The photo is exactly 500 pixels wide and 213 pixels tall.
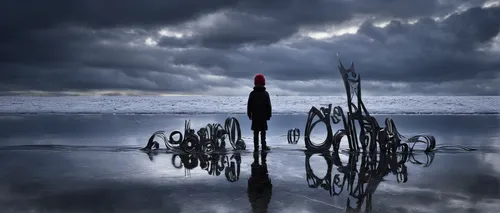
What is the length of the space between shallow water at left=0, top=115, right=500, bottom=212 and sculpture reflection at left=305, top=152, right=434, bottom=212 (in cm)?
2

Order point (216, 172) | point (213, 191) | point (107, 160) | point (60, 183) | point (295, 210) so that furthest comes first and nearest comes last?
point (107, 160), point (216, 172), point (60, 183), point (213, 191), point (295, 210)

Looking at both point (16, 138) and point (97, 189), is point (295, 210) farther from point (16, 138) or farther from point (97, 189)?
point (16, 138)

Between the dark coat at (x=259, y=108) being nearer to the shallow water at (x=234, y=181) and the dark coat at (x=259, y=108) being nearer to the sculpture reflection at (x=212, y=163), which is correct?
the shallow water at (x=234, y=181)

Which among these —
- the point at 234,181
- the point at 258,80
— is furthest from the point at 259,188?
the point at 258,80

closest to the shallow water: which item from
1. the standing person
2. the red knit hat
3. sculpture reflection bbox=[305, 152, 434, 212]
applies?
sculpture reflection bbox=[305, 152, 434, 212]

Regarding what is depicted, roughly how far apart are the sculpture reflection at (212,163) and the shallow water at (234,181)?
23mm

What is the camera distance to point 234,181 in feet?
21.9

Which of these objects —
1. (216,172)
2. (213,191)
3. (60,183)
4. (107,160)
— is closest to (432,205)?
(213,191)

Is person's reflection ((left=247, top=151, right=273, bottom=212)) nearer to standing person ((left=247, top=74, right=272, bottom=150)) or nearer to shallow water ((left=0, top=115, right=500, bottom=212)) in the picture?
shallow water ((left=0, top=115, right=500, bottom=212))

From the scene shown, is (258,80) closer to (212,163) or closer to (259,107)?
(259,107)

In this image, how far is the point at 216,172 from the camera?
7.53 metres

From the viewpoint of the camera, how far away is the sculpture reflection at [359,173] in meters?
5.64

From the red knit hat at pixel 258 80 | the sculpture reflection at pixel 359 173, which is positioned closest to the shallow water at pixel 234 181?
the sculpture reflection at pixel 359 173

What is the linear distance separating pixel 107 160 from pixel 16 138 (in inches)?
294
